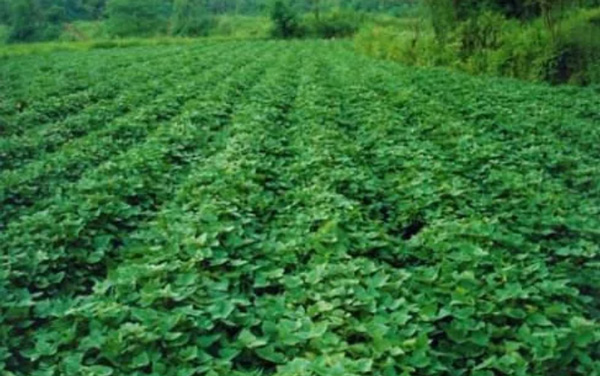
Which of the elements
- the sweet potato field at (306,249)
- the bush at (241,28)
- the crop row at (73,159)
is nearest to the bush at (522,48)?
the sweet potato field at (306,249)

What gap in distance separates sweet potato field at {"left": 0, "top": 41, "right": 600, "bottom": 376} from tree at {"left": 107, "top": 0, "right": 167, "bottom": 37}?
54.4 metres

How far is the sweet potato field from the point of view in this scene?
124 inches

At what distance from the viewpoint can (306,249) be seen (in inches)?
169

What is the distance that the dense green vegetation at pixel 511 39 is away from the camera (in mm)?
15773

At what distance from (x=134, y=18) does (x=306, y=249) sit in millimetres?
62355

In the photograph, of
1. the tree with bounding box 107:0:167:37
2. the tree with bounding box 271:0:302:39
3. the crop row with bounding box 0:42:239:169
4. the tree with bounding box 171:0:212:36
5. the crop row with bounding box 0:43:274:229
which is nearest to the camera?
the crop row with bounding box 0:43:274:229

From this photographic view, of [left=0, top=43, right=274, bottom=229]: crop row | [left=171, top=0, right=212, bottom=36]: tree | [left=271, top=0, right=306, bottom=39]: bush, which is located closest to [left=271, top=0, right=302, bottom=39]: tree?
[left=271, top=0, right=306, bottom=39]: bush

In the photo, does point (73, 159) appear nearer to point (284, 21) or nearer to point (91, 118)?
point (91, 118)

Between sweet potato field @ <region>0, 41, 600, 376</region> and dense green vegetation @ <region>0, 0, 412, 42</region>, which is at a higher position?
dense green vegetation @ <region>0, 0, 412, 42</region>

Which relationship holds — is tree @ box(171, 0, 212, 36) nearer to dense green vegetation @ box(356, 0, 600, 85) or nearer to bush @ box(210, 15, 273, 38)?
bush @ box(210, 15, 273, 38)

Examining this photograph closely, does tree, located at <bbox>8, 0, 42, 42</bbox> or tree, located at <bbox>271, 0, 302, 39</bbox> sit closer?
tree, located at <bbox>271, 0, 302, 39</bbox>

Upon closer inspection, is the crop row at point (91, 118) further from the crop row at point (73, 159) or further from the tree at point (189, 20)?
the tree at point (189, 20)

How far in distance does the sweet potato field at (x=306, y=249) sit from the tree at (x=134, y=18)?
54368 mm

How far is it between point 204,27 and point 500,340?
61899 millimetres
